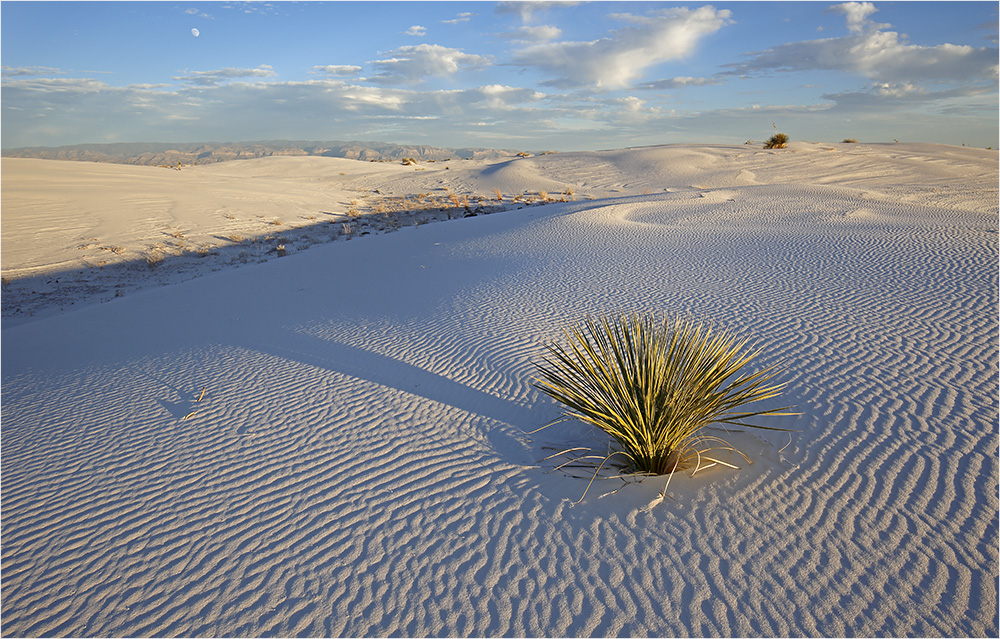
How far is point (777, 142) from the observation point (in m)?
38.6

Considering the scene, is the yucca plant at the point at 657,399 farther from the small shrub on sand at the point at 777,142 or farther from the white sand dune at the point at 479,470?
the small shrub on sand at the point at 777,142

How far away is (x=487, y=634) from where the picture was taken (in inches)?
119

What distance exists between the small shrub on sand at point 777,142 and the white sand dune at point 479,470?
103 ft

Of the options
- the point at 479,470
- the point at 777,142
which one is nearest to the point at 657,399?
the point at 479,470

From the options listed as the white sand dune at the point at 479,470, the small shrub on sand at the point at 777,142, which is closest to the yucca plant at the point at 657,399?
the white sand dune at the point at 479,470

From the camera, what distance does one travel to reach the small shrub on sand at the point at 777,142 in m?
38.4

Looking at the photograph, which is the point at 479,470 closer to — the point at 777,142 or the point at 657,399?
the point at 657,399

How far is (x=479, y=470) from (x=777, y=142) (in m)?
41.4

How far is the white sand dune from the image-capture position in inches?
125

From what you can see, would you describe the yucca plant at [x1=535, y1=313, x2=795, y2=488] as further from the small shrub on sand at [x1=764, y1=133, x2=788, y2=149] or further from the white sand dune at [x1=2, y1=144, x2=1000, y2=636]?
the small shrub on sand at [x1=764, y1=133, x2=788, y2=149]

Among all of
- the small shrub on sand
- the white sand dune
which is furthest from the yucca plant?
the small shrub on sand

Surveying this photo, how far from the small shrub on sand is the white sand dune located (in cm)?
3142

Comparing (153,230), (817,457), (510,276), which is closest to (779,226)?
(510,276)

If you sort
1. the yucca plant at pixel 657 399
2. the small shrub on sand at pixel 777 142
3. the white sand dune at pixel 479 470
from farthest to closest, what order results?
1. the small shrub on sand at pixel 777 142
2. the yucca plant at pixel 657 399
3. the white sand dune at pixel 479 470
